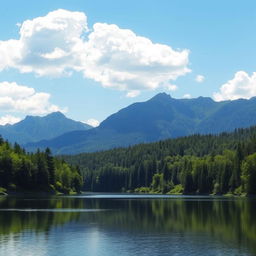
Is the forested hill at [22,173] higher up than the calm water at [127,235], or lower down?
higher up

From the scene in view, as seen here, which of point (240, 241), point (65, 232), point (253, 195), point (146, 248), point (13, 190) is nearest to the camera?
point (146, 248)

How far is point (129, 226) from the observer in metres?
67.2

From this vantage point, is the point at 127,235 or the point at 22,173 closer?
the point at 127,235

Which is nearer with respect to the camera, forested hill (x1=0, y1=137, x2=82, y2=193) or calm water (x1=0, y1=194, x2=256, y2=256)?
calm water (x1=0, y1=194, x2=256, y2=256)

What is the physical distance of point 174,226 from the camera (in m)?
67.9

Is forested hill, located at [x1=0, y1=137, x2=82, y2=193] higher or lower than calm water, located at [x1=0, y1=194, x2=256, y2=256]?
higher

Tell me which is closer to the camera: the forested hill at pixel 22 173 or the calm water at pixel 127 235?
the calm water at pixel 127 235

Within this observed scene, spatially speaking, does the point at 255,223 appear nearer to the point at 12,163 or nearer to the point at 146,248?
the point at 146,248

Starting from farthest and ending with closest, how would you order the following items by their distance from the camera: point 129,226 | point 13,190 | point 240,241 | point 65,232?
point 13,190 < point 129,226 < point 65,232 < point 240,241

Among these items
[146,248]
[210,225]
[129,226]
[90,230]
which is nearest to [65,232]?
[90,230]

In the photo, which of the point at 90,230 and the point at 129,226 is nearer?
the point at 90,230

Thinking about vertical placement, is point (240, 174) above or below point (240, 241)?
above

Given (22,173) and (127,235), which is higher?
(22,173)

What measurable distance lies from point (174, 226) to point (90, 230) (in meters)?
12.5
